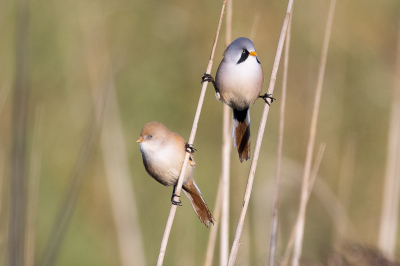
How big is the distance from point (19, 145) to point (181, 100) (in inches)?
177

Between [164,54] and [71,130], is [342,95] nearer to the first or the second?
[164,54]

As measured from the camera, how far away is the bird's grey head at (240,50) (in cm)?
185

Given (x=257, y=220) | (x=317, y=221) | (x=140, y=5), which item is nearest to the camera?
(x=257, y=220)

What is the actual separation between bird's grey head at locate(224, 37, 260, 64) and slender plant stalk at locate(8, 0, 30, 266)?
3.11ft

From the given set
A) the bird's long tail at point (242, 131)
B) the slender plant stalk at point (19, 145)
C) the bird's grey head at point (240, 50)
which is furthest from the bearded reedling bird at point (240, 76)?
the slender plant stalk at point (19, 145)

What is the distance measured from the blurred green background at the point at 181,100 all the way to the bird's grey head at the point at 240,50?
224 centimetres

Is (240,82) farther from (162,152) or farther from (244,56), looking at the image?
(162,152)

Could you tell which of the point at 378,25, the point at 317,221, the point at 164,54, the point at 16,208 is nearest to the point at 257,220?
the point at 317,221

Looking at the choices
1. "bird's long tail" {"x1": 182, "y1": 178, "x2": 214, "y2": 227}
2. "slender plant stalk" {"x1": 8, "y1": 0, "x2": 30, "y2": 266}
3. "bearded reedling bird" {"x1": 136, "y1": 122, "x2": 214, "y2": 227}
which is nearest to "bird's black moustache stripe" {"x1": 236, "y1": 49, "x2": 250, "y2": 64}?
"bearded reedling bird" {"x1": 136, "y1": 122, "x2": 214, "y2": 227}

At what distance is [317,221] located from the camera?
4773mm

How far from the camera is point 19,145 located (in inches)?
40.7

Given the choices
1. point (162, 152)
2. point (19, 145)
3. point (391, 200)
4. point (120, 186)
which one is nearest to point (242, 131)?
point (162, 152)

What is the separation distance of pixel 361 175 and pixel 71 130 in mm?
3133

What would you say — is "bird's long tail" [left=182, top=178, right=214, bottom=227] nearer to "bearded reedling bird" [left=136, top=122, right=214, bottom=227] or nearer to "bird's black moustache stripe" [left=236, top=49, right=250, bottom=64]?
"bearded reedling bird" [left=136, top=122, right=214, bottom=227]
